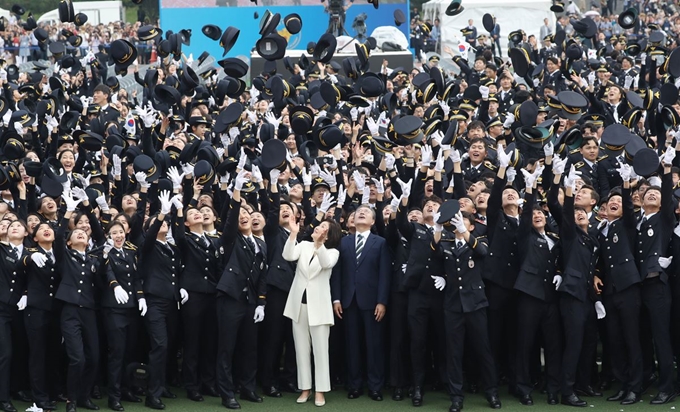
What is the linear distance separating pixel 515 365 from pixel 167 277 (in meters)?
3.12

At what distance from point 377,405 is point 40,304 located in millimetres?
3000

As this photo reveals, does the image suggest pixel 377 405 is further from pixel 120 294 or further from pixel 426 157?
pixel 120 294

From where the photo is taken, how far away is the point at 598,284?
10203 mm

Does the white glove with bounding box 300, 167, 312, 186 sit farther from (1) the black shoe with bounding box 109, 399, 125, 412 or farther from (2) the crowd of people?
(1) the black shoe with bounding box 109, 399, 125, 412

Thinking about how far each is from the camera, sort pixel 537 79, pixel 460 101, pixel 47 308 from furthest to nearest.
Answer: pixel 537 79
pixel 460 101
pixel 47 308

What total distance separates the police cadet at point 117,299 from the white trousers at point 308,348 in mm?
1379

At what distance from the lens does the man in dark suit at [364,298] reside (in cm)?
1041

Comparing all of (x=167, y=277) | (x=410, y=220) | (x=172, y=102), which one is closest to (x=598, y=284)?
(x=410, y=220)

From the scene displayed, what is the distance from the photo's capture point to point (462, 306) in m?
9.88

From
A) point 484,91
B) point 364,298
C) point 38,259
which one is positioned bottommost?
point 364,298

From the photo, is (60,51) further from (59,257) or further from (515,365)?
(515,365)

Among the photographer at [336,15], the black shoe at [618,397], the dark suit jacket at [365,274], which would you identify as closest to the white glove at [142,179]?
the dark suit jacket at [365,274]

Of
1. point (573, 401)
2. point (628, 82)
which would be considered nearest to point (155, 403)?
point (573, 401)

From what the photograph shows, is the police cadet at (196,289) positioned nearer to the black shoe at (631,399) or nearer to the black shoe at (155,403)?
the black shoe at (155,403)
